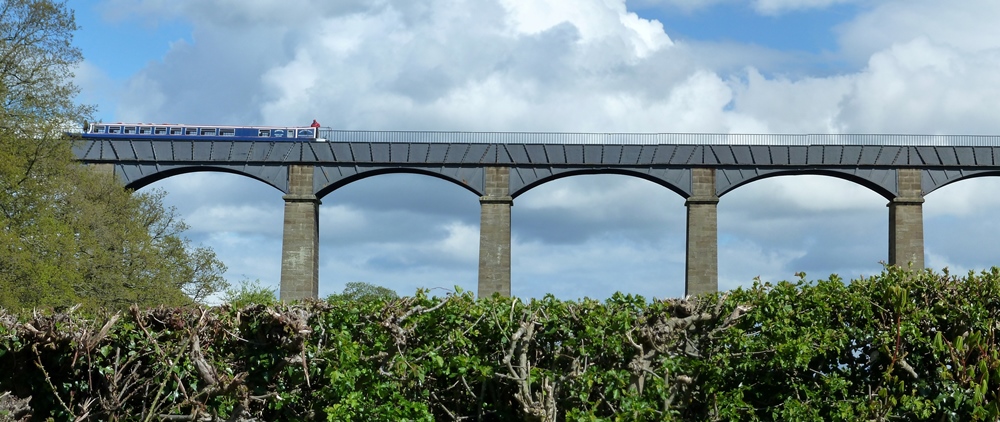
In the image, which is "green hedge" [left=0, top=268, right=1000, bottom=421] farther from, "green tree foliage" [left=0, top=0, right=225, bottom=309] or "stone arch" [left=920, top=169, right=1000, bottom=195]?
"stone arch" [left=920, top=169, right=1000, bottom=195]

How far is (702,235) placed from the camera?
40.5m

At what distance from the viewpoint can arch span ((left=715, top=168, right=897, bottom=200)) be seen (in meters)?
41.8

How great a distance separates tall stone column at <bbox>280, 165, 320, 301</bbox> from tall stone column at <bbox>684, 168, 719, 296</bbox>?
13.6 meters

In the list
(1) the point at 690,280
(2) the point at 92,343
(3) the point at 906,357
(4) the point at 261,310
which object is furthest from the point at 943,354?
(1) the point at 690,280

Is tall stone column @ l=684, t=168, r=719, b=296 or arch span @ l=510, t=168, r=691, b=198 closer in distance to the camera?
tall stone column @ l=684, t=168, r=719, b=296

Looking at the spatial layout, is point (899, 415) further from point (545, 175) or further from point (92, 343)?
point (545, 175)

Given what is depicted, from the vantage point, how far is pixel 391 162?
42.5m

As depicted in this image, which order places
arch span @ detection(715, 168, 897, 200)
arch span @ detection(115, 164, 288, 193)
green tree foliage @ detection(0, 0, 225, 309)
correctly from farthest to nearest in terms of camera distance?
arch span @ detection(115, 164, 288, 193) < arch span @ detection(715, 168, 897, 200) < green tree foliage @ detection(0, 0, 225, 309)

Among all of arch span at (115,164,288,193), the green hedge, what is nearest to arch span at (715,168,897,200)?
arch span at (115,164,288,193)

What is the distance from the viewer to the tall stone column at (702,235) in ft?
131

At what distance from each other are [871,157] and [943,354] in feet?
113

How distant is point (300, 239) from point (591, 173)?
11156mm

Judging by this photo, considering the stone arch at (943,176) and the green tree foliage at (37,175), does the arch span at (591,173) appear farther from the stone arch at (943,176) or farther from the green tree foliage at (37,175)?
the green tree foliage at (37,175)

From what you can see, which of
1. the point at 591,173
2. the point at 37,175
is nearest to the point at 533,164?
the point at 591,173
